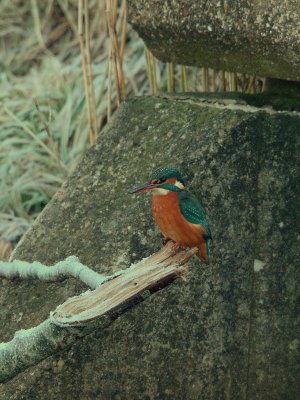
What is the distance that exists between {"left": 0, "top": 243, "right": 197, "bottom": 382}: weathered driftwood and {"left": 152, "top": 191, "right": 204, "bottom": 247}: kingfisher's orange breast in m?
0.17

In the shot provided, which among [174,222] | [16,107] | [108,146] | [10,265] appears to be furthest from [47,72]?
[174,222]

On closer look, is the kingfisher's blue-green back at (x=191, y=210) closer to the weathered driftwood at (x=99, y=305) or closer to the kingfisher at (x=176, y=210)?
the kingfisher at (x=176, y=210)

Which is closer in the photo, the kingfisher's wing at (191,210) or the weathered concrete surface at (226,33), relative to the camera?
the kingfisher's wing at (191,210)

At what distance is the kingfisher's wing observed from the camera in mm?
3004

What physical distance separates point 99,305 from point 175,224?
1.44ft

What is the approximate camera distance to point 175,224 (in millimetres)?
2984

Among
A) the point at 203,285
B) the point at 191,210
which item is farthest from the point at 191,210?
the point at 203,285

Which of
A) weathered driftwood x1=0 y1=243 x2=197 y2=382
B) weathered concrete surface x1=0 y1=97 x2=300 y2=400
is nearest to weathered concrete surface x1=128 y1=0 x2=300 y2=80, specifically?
weathered concrete surface x1=0 y1=97 x2=300 y2=400

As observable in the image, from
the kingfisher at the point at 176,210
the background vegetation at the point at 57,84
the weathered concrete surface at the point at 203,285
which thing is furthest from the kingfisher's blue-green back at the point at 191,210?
the background vegetation at the point at 57,84

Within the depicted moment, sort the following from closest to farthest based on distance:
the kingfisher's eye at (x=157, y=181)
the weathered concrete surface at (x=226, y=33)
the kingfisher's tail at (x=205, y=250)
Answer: the kingfisher's eye at (x=157, y=181), the kingfisher's tail at (x=205, y=250), the weathered concrete surface at (x=226, y=33)

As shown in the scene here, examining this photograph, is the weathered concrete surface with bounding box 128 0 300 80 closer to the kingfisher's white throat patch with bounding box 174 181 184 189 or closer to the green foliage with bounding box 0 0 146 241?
the kingfisher's white throat patch with bounding box 174 181 184 189

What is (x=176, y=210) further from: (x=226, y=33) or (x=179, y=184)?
(x=226, y=33)

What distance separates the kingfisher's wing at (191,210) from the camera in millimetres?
3004

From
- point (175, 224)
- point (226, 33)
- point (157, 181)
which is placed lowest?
point (175, 224)
